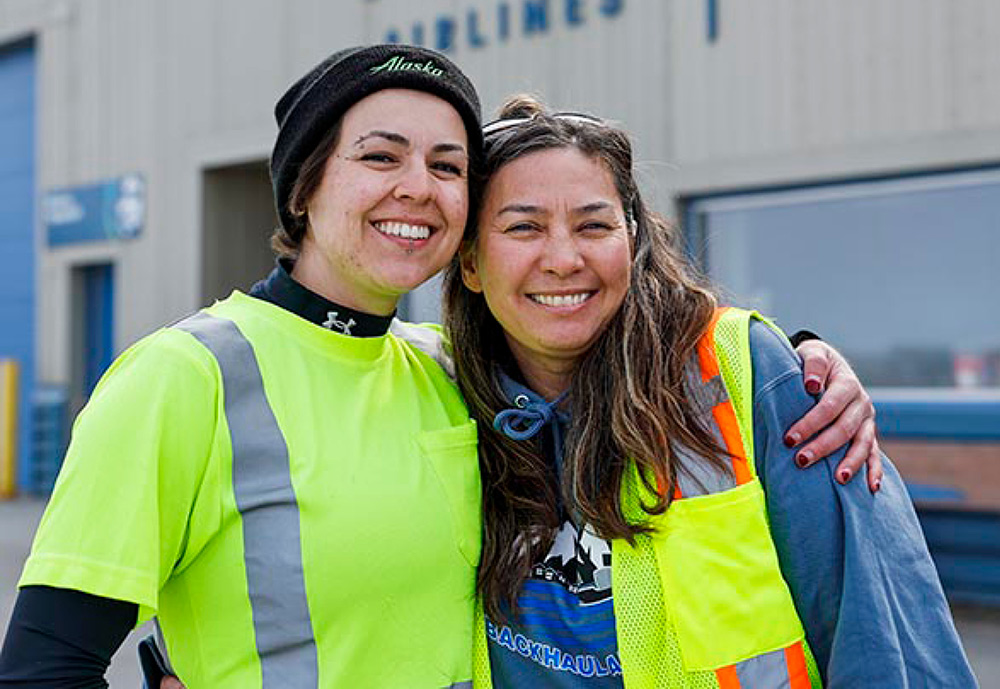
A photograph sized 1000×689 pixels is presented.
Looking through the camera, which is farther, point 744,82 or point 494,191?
point 744,82

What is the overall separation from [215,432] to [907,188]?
19.0ft

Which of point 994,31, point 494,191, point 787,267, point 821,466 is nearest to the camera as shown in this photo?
point 821,466

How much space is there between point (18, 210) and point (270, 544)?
41.1ft

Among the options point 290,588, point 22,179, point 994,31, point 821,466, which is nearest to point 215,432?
point 290,588

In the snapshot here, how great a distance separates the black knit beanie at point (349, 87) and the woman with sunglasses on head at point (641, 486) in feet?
0.65

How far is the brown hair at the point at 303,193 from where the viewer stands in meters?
2.02

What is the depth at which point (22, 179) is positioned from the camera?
12.9 metres

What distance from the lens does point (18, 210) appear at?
12938 millimetres

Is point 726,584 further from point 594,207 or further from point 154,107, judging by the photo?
point 154,107

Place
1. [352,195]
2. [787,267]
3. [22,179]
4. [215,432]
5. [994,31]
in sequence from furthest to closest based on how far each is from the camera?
[22,179]
[787,267]
[994,31]
[352,195]
[215,432]

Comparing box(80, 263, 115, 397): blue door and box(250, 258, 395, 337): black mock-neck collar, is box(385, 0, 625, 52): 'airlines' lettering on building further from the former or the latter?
box(250, 258, 395, 337): black mock-neck collar

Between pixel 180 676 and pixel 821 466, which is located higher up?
pixel 821 466

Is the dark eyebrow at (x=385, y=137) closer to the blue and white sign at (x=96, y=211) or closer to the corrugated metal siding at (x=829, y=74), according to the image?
the corrugated metal siding at (x=829, y=74)

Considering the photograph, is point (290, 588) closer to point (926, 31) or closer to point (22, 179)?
point (926, 31)
